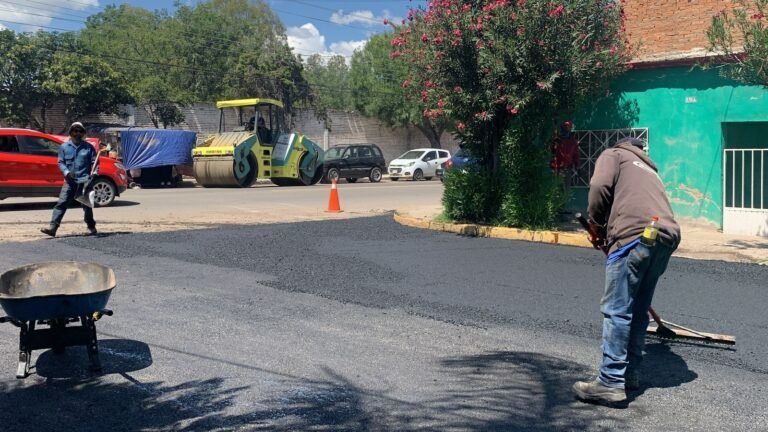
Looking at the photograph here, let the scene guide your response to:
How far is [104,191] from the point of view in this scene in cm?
1695

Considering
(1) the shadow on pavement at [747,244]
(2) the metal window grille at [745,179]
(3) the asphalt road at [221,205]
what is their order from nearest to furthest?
(1) the shadow on pavement at [747,244] < (2) the metal window grille at [745,179] < (3) the asphalt road at [221,205]

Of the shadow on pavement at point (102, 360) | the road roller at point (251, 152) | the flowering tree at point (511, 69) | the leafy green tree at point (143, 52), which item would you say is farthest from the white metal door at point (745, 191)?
the leafy green tree at point (143, 52)

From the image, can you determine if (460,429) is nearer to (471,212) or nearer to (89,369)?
(89,369)

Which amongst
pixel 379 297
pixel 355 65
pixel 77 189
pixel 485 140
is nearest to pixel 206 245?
pixel 77 189

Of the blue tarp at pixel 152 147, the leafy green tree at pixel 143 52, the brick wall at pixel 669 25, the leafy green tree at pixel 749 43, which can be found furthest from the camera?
the leafy green tree at pixel 143 52

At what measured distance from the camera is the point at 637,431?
411 cm

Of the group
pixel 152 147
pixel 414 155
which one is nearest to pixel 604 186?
pixel 152 147

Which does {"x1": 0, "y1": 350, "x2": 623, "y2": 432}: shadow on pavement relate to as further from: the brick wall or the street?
the brick wall

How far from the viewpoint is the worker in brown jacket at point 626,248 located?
4.48 metres

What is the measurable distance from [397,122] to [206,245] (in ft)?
112

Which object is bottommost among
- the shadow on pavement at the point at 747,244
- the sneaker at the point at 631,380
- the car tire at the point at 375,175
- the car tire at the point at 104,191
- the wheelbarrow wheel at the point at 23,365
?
the shadow on pavement at the point at 747,244

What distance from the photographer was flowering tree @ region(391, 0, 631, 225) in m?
11.4

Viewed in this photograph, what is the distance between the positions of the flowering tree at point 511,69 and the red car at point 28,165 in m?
8.39

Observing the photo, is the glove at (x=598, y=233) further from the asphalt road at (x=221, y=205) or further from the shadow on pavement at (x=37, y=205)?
the shadow on pavement at (x=37, y=205)
